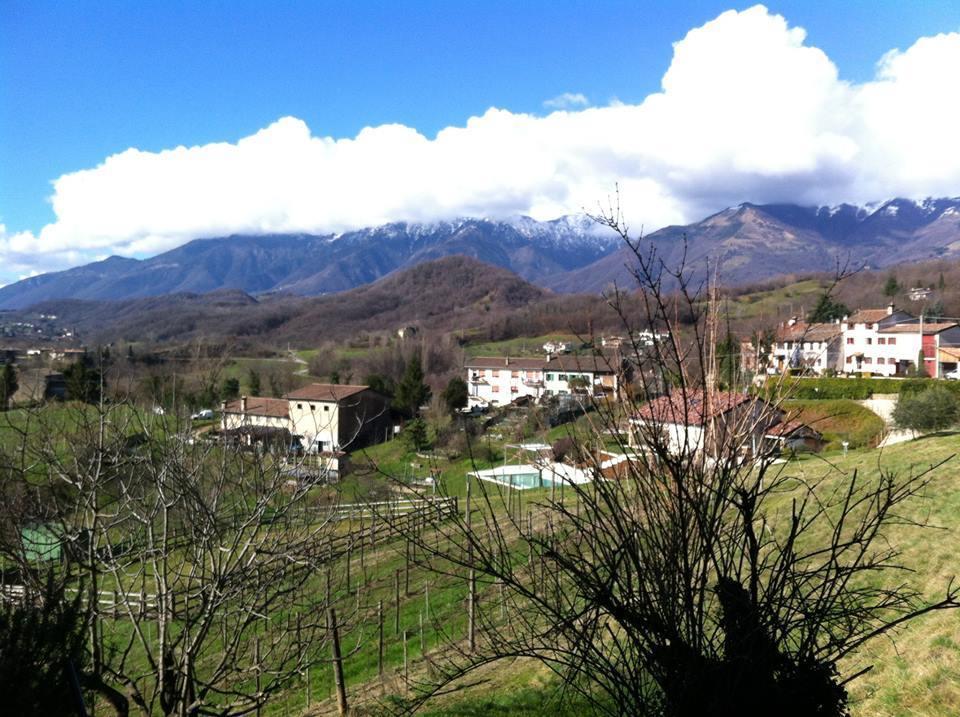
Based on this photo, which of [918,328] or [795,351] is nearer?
[795,351]

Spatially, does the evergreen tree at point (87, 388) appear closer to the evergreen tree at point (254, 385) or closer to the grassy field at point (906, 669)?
the grassy field at point (906, 669)

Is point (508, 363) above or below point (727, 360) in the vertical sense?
below

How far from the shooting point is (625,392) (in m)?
2.91

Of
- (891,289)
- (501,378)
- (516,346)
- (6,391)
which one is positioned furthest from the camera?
(516,346)

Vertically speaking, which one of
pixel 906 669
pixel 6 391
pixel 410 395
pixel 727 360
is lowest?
pixel 410 395

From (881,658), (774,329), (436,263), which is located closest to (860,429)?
(881,658)

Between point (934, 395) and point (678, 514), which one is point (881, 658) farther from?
point (934, 395)

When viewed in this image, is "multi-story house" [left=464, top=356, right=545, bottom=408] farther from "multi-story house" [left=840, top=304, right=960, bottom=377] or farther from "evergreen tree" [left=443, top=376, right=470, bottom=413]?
"multi-story house" [left=840, top=304, right=960, bottom=377]

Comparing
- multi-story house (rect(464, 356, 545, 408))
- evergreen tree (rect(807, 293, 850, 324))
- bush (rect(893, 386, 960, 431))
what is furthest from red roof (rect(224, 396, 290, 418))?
multi-story house (rect(464, 356, 545, 408))

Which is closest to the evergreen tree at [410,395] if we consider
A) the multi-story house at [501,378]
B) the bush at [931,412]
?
the multi-story house at [501,378]

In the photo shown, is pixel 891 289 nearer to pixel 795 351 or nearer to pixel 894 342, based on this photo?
pixel 894 342

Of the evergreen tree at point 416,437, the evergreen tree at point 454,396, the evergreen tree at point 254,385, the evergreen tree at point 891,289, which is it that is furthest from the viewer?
the evergreen tree at point 891,289

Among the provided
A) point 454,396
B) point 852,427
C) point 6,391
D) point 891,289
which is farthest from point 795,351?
point 891,289

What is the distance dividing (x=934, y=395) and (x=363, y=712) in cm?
2021
